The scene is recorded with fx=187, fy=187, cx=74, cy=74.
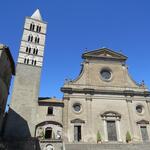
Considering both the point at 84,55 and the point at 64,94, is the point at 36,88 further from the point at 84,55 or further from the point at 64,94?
the point at 84,55

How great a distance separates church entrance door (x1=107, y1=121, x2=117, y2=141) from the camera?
86.2 feet

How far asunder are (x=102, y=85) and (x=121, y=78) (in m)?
3.79

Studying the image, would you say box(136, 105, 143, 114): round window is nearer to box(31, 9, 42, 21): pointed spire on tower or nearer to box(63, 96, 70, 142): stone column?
box(63, 96, 70, 142): stone column

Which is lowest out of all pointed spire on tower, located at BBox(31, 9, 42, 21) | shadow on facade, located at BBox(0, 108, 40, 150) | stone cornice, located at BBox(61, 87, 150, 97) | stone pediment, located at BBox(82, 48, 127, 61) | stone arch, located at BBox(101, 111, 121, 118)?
shadow on facade, located at BBox(0, 108, 40, 150)

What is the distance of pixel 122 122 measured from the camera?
27.3 meters

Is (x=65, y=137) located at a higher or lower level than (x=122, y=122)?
lower

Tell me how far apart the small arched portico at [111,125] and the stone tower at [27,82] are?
391 inches

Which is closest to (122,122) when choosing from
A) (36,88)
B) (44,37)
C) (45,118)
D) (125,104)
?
(125,104)

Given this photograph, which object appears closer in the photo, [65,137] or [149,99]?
[65,137]

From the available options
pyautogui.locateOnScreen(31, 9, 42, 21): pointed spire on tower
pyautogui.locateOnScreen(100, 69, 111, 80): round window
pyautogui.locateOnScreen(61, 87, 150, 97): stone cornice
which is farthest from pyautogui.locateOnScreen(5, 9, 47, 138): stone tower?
pyautogui.locateOnScreen(100, 69, 111, 80): round window

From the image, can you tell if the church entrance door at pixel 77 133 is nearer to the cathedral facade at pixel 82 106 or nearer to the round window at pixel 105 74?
the cathedral facade at pixel 82 106

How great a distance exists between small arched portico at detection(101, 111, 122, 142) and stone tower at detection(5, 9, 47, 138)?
992 cm

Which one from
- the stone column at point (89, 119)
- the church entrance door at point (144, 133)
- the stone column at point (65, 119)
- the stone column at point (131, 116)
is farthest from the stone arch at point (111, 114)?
the stone column at point (65, 119)

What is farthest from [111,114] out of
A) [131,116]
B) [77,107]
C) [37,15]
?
[37,15]
